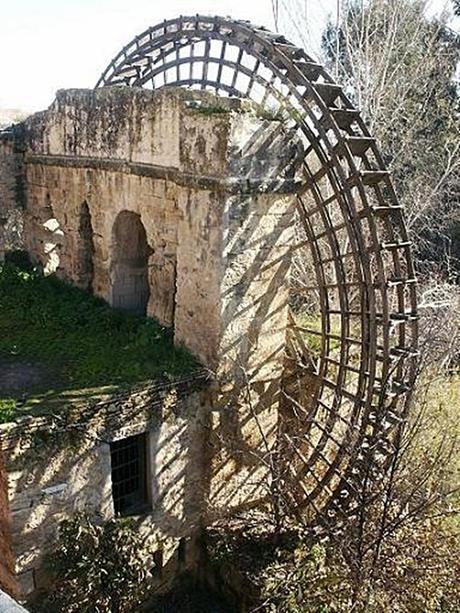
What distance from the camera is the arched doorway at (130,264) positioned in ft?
35.2

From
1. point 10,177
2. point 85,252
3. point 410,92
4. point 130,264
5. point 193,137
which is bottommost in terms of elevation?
point 130,264

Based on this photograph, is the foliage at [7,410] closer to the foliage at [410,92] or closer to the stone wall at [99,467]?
the stone wall at [99,467]

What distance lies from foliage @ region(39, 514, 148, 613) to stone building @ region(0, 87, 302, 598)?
24cm

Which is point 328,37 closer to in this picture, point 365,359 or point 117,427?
point 365,359

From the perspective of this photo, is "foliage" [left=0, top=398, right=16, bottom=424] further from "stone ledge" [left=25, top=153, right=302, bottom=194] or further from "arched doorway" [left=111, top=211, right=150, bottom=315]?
"arched doorway" [left=111, top=211, right=150, bottom=315]

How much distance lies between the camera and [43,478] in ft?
23.1

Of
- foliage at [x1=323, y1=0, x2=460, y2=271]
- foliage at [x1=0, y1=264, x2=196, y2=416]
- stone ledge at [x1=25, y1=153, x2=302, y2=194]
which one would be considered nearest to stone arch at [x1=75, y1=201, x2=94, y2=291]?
foliage at [x1=0, y1=264, x2=196, y2=416]

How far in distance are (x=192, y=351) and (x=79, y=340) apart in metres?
2.13

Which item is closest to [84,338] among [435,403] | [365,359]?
[365,359]

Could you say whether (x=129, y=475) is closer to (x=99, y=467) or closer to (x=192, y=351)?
(x=99, y=467)

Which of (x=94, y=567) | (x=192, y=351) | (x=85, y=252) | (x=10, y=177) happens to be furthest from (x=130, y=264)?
(x=94, y=567)

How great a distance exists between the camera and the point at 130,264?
36.1 feet

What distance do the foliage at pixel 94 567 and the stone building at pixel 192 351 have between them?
0.78ft

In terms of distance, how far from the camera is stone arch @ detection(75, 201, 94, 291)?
11578 millimetres
